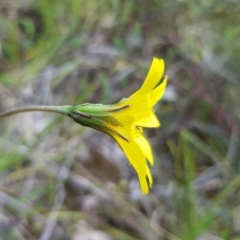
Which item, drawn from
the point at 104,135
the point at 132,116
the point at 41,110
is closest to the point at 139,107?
Result: the point at 132,116

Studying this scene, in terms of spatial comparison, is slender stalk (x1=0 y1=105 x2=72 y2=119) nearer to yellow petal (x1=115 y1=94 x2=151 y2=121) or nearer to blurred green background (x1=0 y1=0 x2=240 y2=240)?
yellow petal (x1=115 y1=94 x2=151 y2=121)

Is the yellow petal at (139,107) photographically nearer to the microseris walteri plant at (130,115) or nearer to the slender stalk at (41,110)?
the microseris walteri plant at (130,115)

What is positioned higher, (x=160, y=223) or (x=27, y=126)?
(x=27, y=126)

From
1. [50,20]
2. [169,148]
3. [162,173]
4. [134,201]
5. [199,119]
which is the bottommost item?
[134,201]

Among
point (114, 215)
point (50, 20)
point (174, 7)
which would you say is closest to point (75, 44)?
point (50, 20)

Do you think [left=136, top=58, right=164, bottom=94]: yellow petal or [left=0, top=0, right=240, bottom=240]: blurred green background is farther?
[left=0, top=0, right=240, bottom=240]: blurred green background

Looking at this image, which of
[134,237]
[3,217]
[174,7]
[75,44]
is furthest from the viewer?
[174,7]

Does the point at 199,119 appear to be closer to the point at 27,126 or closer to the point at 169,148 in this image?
the point at 169,148

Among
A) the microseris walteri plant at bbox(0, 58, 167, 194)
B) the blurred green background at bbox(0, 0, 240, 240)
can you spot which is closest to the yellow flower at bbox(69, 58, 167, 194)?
the microseris walteri plant at bbox(0, 58, 167, 194)
